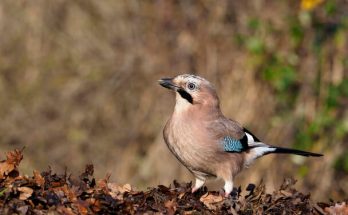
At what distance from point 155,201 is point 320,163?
7.82 meters

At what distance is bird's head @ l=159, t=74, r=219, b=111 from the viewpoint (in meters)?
8.45

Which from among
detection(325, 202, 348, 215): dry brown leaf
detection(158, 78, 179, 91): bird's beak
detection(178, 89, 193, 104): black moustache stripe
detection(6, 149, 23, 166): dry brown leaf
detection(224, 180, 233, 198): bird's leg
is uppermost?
detection(158, 78, 179, 91): bird's beak

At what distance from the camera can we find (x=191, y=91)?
849cm

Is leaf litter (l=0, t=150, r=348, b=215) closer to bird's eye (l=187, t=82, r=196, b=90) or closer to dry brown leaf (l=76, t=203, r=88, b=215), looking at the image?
dry brown leaf (l=76, t=203, r=88, b=215)

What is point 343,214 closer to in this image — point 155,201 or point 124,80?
point 155,201

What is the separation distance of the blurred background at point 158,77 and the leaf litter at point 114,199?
6.92 m

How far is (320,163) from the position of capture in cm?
1377

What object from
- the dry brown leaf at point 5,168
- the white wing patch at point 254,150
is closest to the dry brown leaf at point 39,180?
the dry brown leaf at point 5,168

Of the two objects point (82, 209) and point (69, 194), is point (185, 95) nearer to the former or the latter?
point (69, 194)

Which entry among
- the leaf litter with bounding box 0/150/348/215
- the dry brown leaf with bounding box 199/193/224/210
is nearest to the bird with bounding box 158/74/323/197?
the dry brown leaf with bounding box 199/193/224/210

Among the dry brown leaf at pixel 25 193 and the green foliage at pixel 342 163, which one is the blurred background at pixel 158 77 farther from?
the dry brown leaf at pixel 25 193

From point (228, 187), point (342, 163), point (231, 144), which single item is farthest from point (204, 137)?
point (342, 163)

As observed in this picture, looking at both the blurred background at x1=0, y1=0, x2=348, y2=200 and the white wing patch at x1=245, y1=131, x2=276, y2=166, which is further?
the blurred background at x1=0, y1=0, x2=348, y2=200

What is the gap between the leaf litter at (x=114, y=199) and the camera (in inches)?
229
